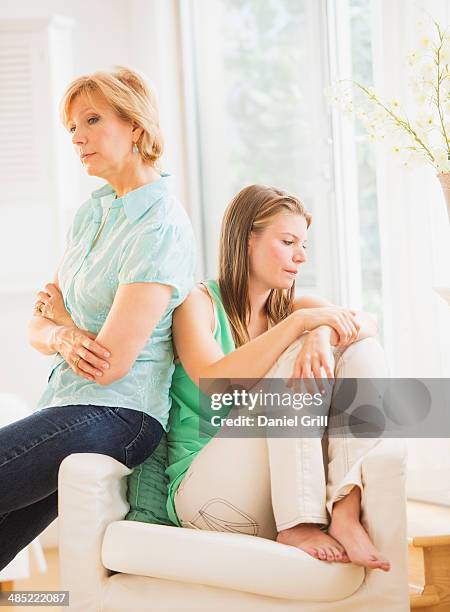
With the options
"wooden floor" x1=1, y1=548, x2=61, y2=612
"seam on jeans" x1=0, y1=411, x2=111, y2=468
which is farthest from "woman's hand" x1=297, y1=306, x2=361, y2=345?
"wooden floor" x1=1, y1=548, x2=61, y2=612

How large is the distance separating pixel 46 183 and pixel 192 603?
2.12 metres

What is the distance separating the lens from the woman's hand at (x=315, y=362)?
5.48ft

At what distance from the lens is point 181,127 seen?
360 cm

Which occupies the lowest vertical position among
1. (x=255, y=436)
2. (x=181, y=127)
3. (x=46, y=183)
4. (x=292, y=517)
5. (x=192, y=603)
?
(x=192, y=603)

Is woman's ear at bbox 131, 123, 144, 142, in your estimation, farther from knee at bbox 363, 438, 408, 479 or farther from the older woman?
knee at bbox 363, 438, 408, 479

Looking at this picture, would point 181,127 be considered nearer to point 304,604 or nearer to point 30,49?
point 30,49

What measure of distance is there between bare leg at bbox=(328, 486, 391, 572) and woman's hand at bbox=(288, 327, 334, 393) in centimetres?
22

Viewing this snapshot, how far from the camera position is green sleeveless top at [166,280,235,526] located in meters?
1.90

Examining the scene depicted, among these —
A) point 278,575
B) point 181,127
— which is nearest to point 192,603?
point 278,575

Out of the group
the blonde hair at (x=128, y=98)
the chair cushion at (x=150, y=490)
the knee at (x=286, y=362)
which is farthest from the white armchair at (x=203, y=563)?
the blonde hair at (x=128, y=98)

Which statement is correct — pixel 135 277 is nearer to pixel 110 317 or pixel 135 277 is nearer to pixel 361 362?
pixel 110 317

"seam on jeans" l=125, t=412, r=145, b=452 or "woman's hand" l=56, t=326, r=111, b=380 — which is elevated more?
"woman's hand" l=56, t=326, r=111, b=380

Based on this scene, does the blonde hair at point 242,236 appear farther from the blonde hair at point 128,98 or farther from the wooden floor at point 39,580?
the wooden floor at point 39,580

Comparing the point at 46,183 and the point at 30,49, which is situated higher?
the point at 30,49
